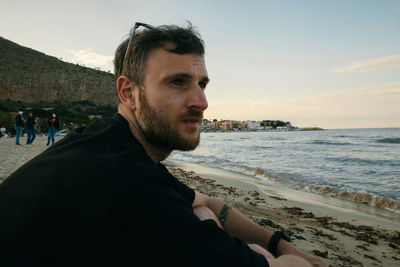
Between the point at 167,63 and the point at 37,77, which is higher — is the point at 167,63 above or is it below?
below

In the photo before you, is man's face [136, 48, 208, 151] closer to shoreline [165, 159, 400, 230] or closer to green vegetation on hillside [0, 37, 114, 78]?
shoreline [165, 159, 400, 230]

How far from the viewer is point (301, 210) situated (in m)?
5.41

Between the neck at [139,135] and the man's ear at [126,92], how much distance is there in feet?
0.12

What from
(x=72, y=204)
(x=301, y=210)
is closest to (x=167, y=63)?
(x=72, y=204)

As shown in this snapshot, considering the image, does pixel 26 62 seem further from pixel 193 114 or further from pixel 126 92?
pixel 193 114

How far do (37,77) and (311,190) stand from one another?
5552 cm

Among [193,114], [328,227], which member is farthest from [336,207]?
[193,114]

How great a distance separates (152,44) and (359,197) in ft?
26.1

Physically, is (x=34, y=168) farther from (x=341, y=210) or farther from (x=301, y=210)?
(x=341, y=210)

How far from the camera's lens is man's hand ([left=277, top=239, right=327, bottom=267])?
5.22 feet

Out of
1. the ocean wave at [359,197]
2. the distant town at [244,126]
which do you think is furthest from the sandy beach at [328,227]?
the distant town at [244,126]

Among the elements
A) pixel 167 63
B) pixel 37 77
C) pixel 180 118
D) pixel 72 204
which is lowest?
pixel 72 204

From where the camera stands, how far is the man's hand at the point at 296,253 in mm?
1590

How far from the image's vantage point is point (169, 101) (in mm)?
1551
